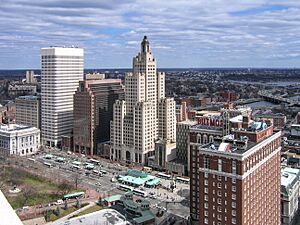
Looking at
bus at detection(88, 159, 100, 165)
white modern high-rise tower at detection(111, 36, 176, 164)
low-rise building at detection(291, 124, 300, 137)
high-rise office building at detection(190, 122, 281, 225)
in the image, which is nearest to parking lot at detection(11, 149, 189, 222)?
bus at detection(88, 159, 100, 165)

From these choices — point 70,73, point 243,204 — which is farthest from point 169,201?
point 70,73

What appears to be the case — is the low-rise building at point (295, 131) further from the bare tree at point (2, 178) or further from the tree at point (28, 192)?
the bare tree at point (2, 178)

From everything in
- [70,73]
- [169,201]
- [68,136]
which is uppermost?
[70,73]

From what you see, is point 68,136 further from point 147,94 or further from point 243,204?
point 243,204

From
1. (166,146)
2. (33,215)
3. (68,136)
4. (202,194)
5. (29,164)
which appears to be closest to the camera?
(202,194)

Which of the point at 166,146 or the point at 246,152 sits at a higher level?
the point at 246,152

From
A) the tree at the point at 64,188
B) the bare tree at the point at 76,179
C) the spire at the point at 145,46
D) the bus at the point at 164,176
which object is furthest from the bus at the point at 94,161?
the spire at the point at 145,46

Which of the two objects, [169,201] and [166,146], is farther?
[166,146]
